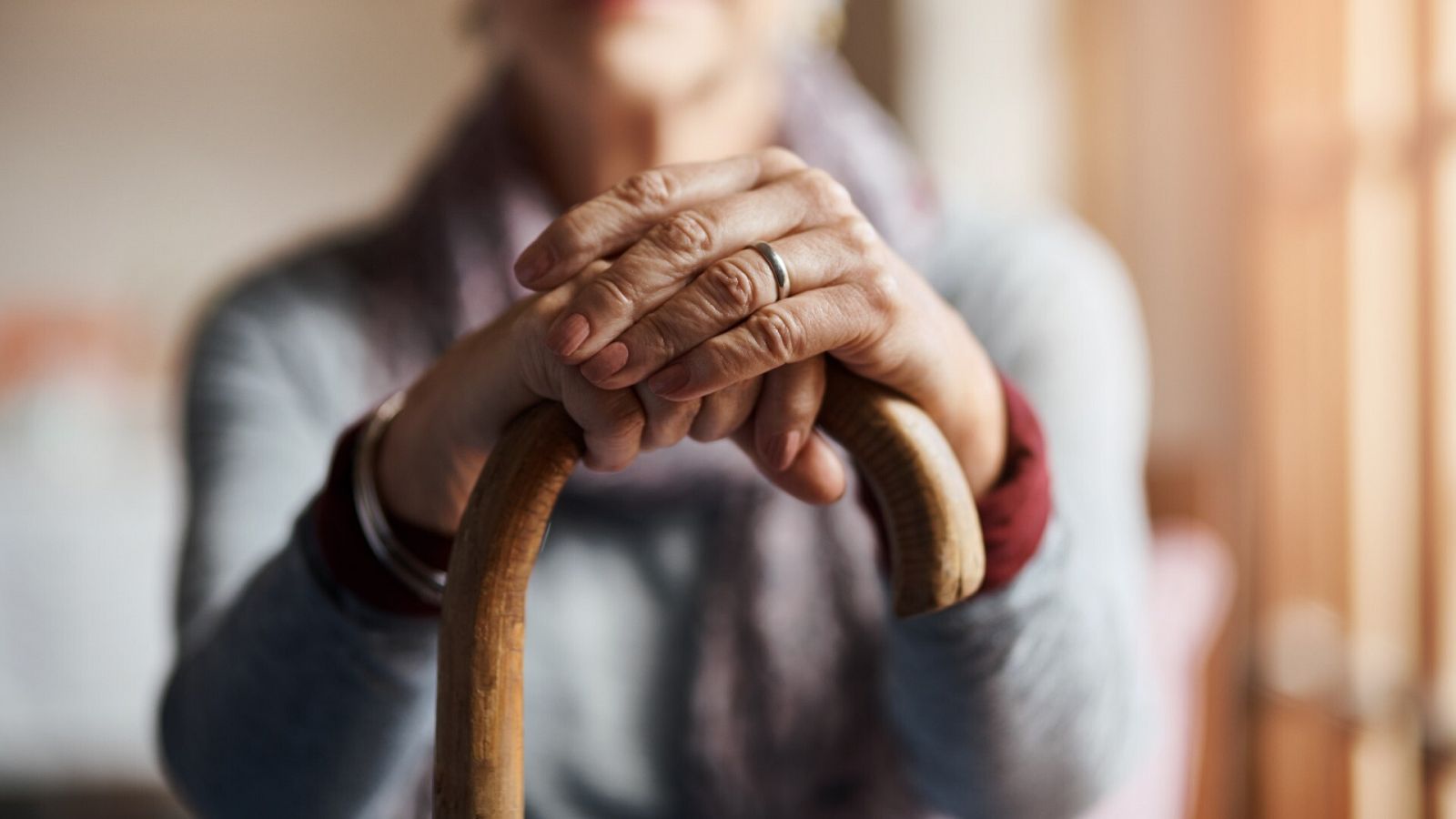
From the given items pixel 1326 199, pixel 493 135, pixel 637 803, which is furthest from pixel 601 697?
pixel 1326 199

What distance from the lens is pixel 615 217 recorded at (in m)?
0.33

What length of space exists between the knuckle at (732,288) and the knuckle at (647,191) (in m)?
0.03

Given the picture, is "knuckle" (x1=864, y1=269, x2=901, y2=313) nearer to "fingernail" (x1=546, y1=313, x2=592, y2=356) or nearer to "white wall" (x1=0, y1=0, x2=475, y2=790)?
"fingernail" (x1=546, y1=313, x2=592, y2=356)

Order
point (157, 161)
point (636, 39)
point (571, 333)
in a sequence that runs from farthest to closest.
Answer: point (157, 161) < point (636, 39) < point (571, 333)

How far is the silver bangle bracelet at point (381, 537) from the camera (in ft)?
1.28

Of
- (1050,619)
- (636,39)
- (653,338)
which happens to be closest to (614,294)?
(653,338)

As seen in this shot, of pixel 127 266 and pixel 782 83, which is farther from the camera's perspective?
pixel 127 266

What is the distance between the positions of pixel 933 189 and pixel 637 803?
1.47ft

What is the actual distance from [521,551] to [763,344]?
85 millimetres

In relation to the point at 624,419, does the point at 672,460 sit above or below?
Answer: below

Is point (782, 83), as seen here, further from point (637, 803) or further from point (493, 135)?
point (637, 803)

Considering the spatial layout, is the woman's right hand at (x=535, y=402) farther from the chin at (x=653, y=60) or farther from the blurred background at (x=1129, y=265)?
the blurred background at (x=1129, y=265)

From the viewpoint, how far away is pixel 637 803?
67 cm

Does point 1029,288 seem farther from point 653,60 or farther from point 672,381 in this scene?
point 672,381
